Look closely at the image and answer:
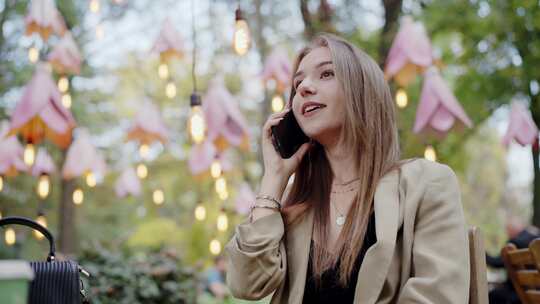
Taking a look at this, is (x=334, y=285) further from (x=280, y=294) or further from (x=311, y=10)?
(x=311, y=10)

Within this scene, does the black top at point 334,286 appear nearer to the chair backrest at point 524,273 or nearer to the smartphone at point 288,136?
the smartphone at point 288,136

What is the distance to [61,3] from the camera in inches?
450

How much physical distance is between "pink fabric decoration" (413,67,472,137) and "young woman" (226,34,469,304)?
2507mm

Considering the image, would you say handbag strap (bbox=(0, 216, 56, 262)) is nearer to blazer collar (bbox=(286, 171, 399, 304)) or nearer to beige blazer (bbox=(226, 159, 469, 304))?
beige blazer (bbox=(226, 159, 469, 304))

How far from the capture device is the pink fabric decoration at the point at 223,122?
16.2 ft

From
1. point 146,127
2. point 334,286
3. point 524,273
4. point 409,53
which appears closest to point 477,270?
point 334,286

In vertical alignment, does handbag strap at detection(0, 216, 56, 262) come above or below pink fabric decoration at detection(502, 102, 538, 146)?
below

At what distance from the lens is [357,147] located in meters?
1.84

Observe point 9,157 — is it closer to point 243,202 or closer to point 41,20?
point 41,20

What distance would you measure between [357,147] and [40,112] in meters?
3.15

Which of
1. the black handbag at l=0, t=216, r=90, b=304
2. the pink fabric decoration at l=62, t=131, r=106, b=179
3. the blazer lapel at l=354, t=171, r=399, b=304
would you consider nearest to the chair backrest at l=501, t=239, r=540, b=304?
the blazer lapel at l=354, t=171, r=399, b=304

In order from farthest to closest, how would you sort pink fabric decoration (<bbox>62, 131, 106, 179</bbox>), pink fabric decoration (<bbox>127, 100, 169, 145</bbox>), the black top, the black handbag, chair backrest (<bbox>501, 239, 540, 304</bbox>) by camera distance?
pink fabric decoration (<bbox>62, 131, 106, 179</bbox>) → pink fabric decoration (<bbox>127, 100, 169, 145</bbox>) → chair backrest (<bbox>501, 239, 540, 304</bbox>) → the black top → the black handbag

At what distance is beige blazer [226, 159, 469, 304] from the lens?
1512mm

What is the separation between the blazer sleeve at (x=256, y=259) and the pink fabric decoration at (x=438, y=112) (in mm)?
2798
